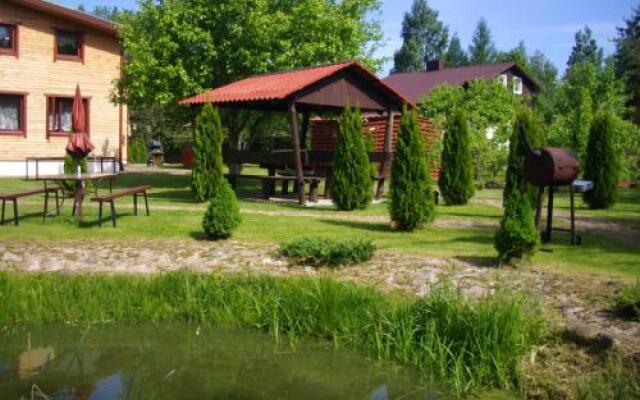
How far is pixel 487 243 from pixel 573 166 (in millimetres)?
1649

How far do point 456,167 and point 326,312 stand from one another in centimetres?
995

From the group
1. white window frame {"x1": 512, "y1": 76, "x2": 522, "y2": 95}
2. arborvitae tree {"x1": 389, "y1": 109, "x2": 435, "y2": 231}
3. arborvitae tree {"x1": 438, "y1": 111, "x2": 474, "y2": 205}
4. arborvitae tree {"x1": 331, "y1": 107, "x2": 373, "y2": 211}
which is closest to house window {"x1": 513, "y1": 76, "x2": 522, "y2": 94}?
white window frame {"x1": 512, "y1": 76, "x2": 522, "y2": 95}

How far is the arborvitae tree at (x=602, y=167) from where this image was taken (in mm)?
15156

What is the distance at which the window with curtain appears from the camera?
83.7 ft

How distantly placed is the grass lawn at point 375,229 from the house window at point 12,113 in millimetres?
11894

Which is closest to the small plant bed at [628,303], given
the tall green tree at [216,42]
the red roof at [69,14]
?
the tall green tree at [216,42]

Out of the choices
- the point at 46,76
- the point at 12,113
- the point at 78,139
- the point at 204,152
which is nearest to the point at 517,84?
the point at 46,76

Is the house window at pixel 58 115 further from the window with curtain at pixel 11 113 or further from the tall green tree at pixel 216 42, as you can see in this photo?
the tall green tree at pixel 216 42

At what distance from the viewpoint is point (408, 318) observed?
251 inches

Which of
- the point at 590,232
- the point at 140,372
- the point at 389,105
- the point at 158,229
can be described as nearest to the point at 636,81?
the point at 389,105

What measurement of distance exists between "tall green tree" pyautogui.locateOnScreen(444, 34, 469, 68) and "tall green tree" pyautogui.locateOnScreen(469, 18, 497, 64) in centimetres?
124

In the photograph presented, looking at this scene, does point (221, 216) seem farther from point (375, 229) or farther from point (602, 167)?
point (602, 167)

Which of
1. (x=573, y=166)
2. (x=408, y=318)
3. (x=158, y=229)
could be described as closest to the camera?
(x=408, y=318)

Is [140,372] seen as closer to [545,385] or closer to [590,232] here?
[545,385]
